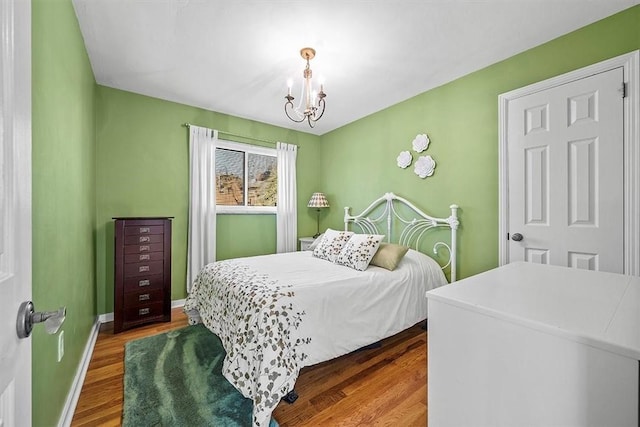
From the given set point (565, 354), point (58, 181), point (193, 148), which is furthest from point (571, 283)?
point (193, 148)

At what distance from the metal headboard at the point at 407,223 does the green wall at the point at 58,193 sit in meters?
2.93

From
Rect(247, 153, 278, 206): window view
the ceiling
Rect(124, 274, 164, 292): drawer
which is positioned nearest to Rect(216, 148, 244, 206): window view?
Rect(247, 153, 278, 206): window view

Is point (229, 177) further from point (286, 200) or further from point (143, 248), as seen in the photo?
point (143, 248)

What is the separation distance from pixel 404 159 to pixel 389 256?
128 centimetres

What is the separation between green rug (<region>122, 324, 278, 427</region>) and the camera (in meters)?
1.54

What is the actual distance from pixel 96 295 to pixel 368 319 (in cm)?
282

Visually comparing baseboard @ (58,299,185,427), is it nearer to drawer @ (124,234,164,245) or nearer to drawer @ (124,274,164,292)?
drawer @ (124,274,164,292)

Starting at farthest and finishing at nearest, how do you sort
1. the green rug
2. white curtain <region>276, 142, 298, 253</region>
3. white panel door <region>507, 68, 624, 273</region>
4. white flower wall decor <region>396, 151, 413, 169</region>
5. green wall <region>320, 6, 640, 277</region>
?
white curtain <region>276, 142, 298, 253</region> → white flower wall decor <region>396, 151, 413, 169</region> → green wall <region>320, 6, 640, 277</region> → white panel door <region>507, 68, 624, 273</region> → the green rug

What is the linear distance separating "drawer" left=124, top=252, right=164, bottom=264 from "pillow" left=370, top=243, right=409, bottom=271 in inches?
88.3

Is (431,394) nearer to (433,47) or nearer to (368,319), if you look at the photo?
(368,319)

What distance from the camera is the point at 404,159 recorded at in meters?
3.17

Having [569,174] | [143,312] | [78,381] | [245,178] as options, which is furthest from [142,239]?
[569,174]

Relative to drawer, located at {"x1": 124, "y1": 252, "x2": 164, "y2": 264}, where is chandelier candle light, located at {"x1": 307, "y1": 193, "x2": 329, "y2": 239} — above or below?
above

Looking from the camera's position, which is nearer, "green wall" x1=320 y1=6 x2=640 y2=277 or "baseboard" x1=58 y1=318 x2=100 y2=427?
"baseboard" x1=58 y1=318 x2=100 y2=427
